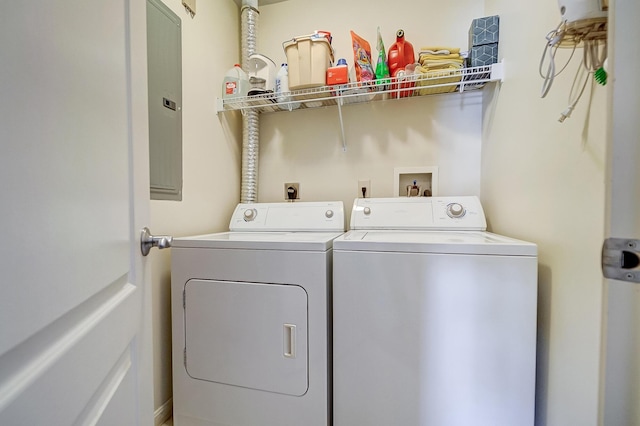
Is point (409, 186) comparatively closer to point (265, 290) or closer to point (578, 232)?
point (578, 232)

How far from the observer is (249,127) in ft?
6.49

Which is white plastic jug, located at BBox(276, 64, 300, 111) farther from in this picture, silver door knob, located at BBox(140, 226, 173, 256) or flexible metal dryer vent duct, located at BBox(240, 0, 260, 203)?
silver door knob, located at BBox(140, 226, 173, 256)

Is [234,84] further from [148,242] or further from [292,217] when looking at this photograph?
[148,242]

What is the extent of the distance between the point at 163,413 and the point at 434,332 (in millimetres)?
1461

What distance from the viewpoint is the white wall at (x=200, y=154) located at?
1.38m

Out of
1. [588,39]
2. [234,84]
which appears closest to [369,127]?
[234,84]

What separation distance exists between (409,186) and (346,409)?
4.58 ft

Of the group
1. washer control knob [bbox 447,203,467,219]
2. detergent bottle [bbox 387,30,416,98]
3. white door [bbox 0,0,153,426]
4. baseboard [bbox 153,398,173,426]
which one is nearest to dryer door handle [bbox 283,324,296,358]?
white door [bbox 0,0,153,426]

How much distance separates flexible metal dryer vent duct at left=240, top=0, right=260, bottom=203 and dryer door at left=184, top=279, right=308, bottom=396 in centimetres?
93

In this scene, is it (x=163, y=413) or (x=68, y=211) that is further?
(x=163, y=413)

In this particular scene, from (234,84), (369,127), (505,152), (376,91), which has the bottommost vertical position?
(505,152)

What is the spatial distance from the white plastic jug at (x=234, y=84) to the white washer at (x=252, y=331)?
1.12 m

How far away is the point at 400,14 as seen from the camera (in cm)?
184

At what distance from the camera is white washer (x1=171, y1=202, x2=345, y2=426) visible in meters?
1.09
